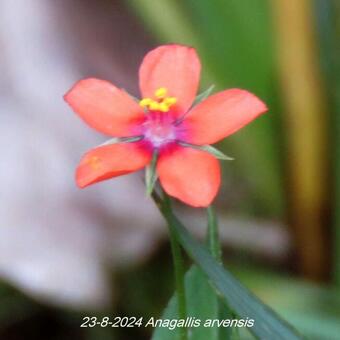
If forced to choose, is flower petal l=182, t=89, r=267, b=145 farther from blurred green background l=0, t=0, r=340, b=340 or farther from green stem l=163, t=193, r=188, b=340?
blurred green background l=0, t=0, r=340, b=340

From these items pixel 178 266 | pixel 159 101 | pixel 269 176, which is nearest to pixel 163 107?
pixel 159 101

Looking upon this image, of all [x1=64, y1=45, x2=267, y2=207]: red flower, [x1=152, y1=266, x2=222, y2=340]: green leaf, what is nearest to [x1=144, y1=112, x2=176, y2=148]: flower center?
[x1=64, y1=45, x2=267, y2=207]: red flower

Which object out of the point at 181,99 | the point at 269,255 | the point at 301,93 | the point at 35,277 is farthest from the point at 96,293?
the point at 181,99

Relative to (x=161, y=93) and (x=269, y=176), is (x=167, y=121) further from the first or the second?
(x=269, y=176)

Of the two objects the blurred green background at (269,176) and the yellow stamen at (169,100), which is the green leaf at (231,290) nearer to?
the yellow stamen at (169,100)

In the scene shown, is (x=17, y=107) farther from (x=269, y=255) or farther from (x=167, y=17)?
(x=269, y=255)

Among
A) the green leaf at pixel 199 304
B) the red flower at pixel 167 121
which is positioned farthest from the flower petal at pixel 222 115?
the green leaf at pixel 199 304
